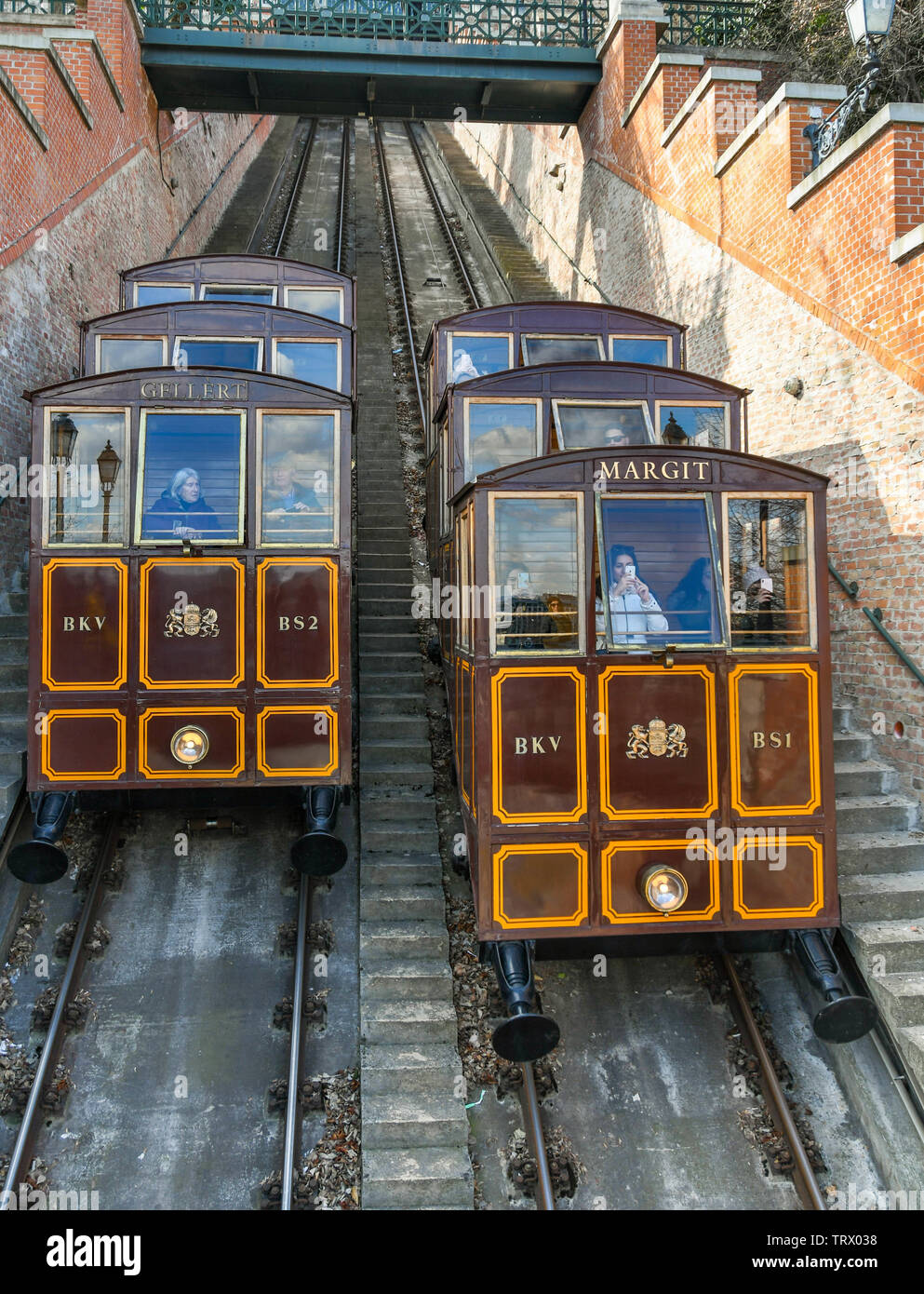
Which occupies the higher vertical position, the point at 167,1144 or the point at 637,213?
the point at 637,213

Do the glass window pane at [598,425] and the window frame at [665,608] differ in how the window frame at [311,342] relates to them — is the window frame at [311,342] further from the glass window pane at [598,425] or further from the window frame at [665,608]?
the window frame at [665,608]

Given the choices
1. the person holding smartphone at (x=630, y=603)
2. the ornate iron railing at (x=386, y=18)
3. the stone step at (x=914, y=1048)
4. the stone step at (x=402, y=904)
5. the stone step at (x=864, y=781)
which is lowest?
the stone step at (x=914, y=1048)

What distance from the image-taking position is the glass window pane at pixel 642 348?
8.70 m

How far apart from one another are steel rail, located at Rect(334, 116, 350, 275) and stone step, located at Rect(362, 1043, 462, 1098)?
14588 mm

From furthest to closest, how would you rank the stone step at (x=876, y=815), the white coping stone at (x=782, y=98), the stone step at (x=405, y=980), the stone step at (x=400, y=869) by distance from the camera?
1. the white coping stone at (x=782, y=98)
2. the stone step at (x=400, y=869)
3. the stone step at (x=876, y=815)
4. the stone step at (x=405, y=980)

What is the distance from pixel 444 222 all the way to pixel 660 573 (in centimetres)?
2019

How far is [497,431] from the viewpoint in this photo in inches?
280

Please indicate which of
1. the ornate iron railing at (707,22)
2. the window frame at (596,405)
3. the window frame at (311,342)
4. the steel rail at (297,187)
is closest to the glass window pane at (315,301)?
the window frame at (311,342)

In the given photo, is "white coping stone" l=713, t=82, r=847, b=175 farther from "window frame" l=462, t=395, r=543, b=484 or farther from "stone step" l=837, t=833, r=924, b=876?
"stone step" l=837, t=833, r=924, b=876

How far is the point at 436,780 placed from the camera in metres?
7.71

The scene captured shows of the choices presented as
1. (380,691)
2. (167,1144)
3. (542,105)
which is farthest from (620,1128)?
(542,105)

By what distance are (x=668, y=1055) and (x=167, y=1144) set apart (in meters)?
3.21

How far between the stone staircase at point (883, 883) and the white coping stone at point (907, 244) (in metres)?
3.66

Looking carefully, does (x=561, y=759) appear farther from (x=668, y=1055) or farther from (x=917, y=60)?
(x=917, y=60)
